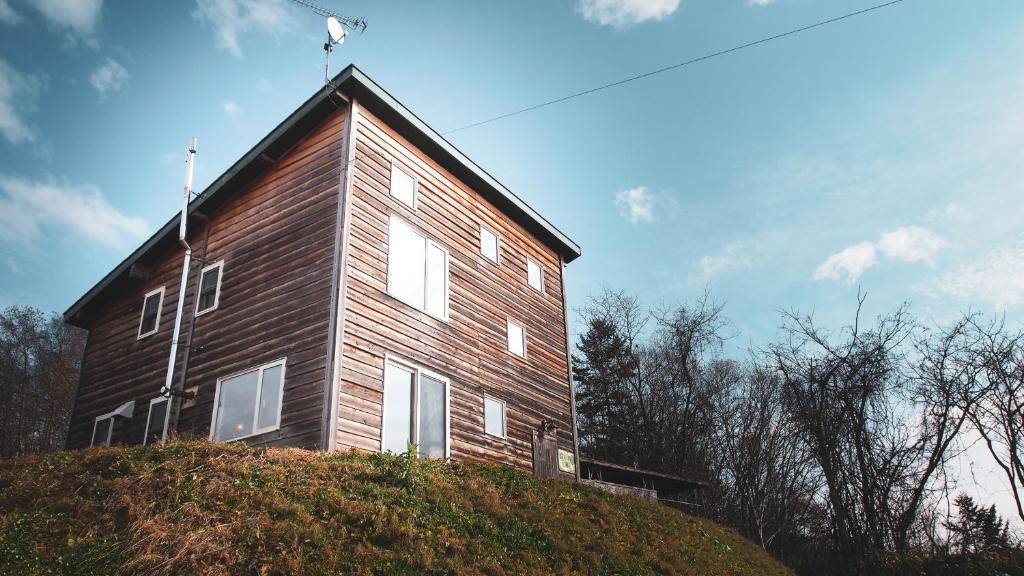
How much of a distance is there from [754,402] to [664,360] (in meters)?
4.94

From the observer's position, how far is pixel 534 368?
65.0 ft

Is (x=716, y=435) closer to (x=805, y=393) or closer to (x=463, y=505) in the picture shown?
(x=805, y=393)

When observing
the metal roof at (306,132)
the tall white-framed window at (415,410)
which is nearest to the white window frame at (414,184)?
the metal roof at (306,132)

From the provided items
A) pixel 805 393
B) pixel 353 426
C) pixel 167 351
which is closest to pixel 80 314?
pixel 167 351

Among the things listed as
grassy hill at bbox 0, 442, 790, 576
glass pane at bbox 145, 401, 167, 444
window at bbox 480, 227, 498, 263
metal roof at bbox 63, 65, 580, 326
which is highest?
metal roof at bbox 63, 65, 580, 326

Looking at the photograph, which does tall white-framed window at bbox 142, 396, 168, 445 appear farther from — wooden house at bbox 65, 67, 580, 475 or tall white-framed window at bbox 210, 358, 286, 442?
tall white-framed window at bbox 210, 358, 286, 442

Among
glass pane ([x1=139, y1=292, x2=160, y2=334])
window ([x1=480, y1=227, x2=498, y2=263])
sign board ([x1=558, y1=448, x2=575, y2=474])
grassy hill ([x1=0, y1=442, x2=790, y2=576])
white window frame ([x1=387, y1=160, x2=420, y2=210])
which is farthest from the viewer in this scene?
window ([x1=480, y1=227, x2=498, y2=263])

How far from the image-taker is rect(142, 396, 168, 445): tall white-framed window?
1619 centimetres

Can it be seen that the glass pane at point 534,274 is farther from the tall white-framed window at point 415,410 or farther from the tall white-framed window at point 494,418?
the tall white-framed window at point 415,410

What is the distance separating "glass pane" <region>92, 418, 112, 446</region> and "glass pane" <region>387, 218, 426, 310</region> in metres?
8.67

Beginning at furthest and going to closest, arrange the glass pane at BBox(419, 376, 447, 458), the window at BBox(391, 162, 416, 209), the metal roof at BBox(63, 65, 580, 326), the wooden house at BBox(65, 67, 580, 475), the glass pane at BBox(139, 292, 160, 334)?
the glass pane at BBox(139, 292, 160, 334)
the window at BBox(391, 162, 416, 209)
the metal roof at BBox(63, 65, 580, 326)
the glass pane at BBox(419, 376, 447, 458)
the wooden house at BBox(65, 67, 580, 475)

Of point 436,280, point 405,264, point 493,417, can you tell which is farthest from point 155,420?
point 493,417

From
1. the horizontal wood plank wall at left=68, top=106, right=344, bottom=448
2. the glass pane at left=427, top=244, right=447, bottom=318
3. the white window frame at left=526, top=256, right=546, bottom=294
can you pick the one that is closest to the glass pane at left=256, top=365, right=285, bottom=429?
the horizontal wood plank wall at left=68, top=106, right=344, bottom=448

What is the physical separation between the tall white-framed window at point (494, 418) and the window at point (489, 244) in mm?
4200
